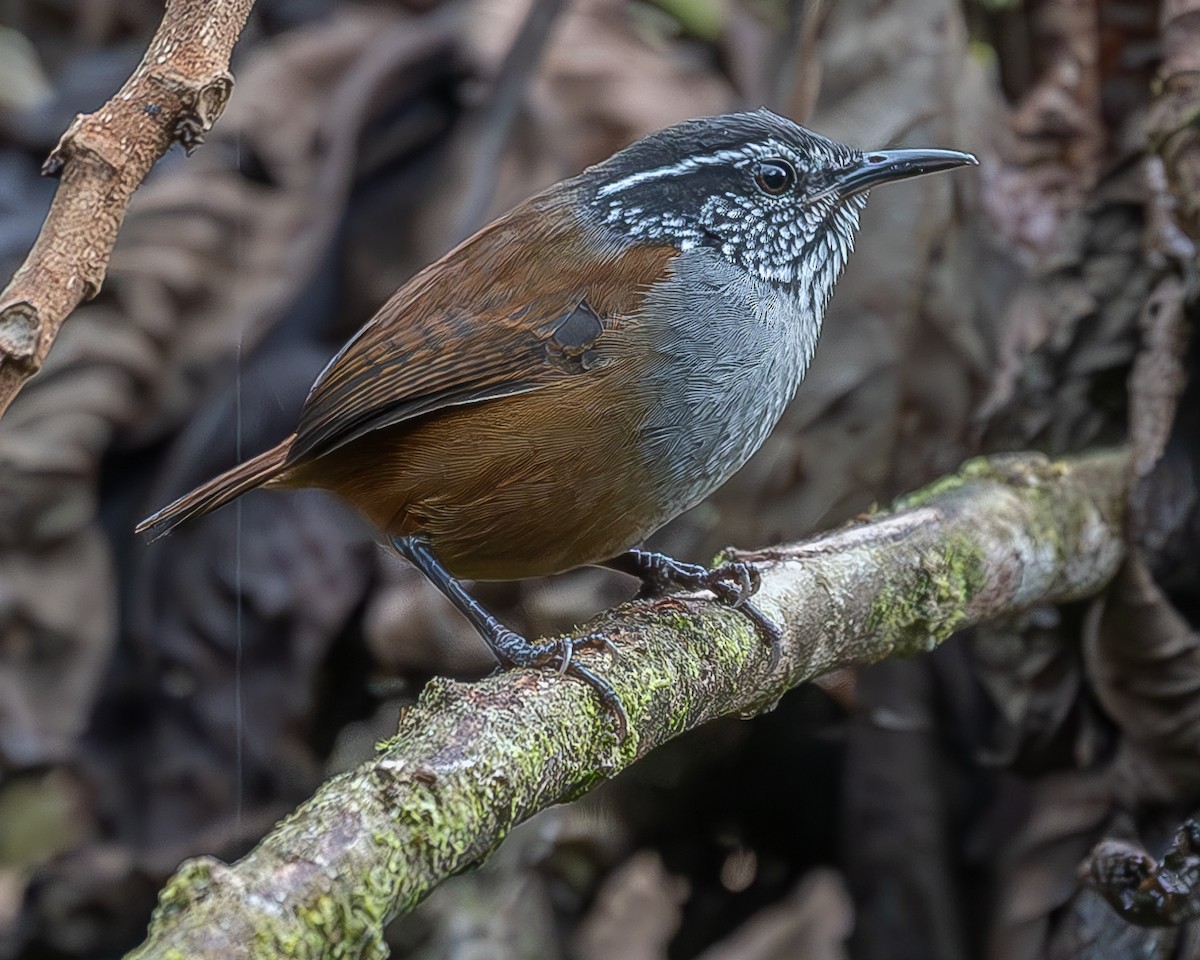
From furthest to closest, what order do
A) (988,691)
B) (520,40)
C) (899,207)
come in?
(520,40) < (899,207) < (988,691)

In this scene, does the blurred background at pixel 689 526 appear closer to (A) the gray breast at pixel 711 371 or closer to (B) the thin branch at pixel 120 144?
(A) the gray breast at pixel 711 371

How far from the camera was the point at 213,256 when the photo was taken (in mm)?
4770

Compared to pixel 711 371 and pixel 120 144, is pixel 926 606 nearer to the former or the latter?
pixel 711 371

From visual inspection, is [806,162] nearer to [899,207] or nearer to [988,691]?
[899,207]

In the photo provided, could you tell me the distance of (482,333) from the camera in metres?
2.55

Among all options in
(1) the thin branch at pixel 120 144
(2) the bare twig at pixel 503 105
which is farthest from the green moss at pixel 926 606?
(2) the bare twig at pixel 503 105

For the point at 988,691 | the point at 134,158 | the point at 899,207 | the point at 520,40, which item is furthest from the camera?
the point at 520,40

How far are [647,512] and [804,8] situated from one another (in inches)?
98.7

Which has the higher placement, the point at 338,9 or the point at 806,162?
the point at 338,9

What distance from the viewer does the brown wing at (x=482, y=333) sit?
8.21ft

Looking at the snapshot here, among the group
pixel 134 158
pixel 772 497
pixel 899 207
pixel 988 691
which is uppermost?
pixel 134 158

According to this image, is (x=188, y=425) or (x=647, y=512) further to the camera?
(x=188, y=425)

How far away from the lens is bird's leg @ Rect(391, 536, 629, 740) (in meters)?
2.19

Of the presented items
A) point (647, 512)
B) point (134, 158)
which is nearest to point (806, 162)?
point (647, 512)
